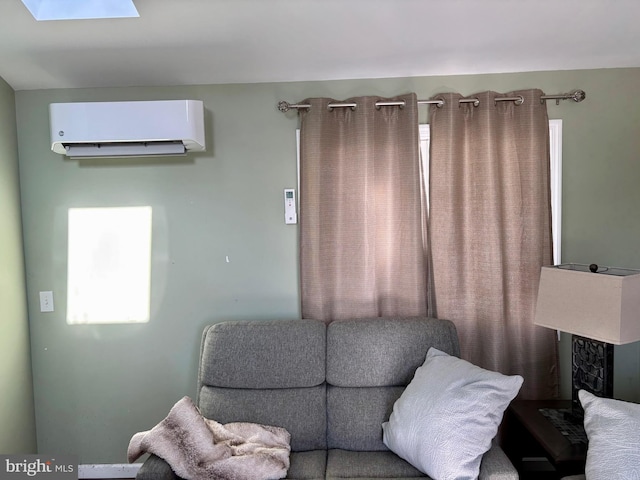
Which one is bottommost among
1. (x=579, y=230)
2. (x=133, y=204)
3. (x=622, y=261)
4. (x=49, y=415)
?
(x=49, y=415)

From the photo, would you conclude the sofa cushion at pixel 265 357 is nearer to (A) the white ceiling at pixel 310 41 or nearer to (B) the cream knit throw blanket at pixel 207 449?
(B) the cream knit throw blanket at pixel 207 449

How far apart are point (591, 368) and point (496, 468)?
2.22ft

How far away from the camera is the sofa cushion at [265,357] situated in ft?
6.52

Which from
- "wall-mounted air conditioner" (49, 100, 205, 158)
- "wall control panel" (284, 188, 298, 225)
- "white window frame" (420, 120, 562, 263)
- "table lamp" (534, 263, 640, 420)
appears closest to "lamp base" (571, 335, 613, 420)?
"table lamp" (534, 263, 640, 420)

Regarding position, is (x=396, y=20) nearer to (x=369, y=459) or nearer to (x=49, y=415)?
(x=369, y=459)

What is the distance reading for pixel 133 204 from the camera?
93.1 inches

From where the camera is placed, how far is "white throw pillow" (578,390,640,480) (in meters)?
1.36

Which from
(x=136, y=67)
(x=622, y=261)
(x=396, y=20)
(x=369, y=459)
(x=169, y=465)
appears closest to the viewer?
(x=169, y=465)

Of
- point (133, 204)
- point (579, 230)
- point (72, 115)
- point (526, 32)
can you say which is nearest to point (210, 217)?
point (133, 204)

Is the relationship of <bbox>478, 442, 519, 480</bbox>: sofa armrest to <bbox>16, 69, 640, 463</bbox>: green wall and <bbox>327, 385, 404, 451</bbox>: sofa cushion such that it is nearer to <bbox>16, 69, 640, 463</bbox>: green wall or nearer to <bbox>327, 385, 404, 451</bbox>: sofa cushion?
<bbox>327, 385, 404, 451</bbox>: sofa cushion

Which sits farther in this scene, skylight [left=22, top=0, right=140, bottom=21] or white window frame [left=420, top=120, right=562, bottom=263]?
white window frame [left=420, top=120, right=562, bottom=263]

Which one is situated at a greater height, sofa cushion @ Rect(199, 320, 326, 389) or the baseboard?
sofa cushion @ Rect(199, 320, 326, 389)

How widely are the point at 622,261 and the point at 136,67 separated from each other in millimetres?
2845

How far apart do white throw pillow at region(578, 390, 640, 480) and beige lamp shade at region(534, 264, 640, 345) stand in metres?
0.27
